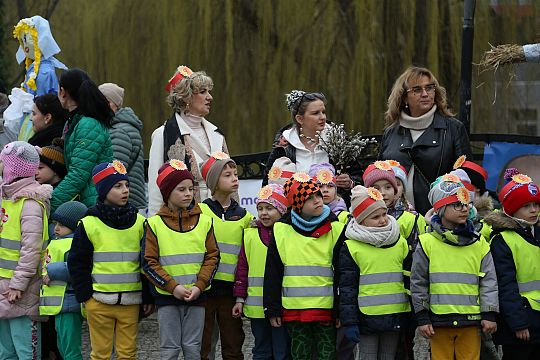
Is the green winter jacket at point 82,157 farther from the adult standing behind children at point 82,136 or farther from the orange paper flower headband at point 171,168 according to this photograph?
the orange paper flower headband at point 171,168

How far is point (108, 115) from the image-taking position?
8422 millimetres

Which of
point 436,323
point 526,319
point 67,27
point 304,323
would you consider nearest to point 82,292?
point 304,323

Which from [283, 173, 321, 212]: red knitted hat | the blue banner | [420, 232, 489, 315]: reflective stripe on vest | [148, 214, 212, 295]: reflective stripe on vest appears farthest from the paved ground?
the blue banner

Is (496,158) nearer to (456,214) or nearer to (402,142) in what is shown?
(402,142)

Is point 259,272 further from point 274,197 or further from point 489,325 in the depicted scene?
point 489,325

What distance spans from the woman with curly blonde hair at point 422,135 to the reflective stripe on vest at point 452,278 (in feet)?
2.91

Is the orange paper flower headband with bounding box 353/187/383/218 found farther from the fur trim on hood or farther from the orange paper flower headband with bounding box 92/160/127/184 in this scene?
the orange paper flower headband with bounding box 92/160/127/184

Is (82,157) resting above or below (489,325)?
above

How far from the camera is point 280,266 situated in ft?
23.4

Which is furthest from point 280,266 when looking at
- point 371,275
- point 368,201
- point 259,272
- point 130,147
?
point 130,147

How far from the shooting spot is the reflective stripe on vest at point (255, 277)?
7.37 meters

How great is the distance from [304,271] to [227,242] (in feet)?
2.47

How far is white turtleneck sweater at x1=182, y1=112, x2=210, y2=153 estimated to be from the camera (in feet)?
26.9

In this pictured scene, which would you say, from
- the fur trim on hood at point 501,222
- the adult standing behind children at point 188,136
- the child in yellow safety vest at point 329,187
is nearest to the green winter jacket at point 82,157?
the adult standing behind children at point 188,136
